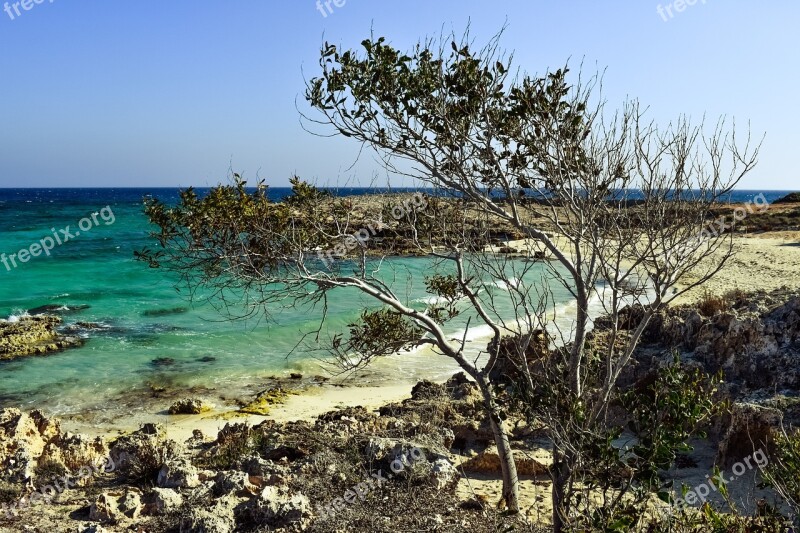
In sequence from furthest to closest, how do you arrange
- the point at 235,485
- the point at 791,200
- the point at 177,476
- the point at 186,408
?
the point at 791,200 → the point at 186,408 → the point at 177,476 → the point at 235,485

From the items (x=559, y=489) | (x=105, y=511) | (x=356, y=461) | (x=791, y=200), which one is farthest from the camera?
(x=791, y=200)

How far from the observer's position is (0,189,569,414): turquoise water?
45.1 feet

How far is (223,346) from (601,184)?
13.8 m

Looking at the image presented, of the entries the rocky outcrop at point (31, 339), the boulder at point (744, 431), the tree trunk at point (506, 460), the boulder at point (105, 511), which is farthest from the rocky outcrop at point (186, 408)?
the boulder at point (744, 431)

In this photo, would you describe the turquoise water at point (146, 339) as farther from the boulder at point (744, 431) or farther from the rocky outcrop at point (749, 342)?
the boulder at point (744, 431)

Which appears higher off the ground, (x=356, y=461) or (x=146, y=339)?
(x=356, y=461)

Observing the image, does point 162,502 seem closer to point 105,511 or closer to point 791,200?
point 105,511

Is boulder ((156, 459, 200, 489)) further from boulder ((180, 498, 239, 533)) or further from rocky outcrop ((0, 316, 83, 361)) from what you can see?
rocky outcrop ((0, 316, 83, 361))

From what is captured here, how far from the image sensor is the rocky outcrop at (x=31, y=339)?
52.4 feet

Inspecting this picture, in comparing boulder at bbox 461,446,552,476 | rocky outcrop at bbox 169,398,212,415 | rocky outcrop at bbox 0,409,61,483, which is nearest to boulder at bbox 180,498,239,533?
rocky outcrop at bbox 0,409,61,483

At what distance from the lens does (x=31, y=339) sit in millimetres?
16859

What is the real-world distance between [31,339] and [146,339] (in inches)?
111

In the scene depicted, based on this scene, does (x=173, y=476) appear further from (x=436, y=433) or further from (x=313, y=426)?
(x=436, y=433)

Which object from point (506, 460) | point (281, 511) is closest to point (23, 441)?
point (281, 511)
